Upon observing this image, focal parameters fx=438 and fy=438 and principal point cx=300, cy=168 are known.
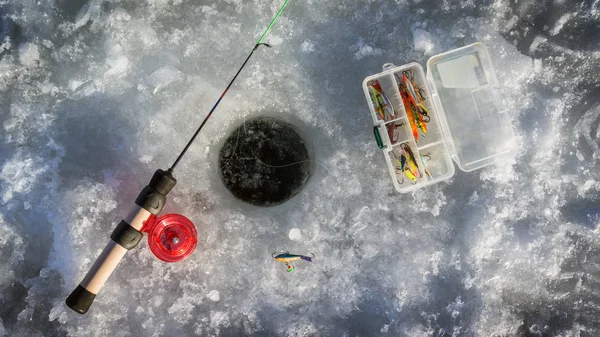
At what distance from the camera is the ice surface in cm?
289

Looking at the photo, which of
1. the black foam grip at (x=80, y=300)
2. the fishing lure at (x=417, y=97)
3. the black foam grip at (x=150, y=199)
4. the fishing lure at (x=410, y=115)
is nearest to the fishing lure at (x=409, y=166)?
the fishing lure at (x=410, y=115)

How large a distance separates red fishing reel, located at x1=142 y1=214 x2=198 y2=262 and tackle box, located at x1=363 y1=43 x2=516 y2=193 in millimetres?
1357

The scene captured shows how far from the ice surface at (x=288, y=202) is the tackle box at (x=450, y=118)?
0.11m

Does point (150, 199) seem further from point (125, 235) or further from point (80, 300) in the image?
point (80, 300)

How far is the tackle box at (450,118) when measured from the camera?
2848 millimetres

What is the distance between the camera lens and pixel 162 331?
2881 mm

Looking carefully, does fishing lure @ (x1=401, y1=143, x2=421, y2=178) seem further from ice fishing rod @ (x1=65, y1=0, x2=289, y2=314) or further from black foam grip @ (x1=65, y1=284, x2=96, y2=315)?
black foam grip @ (x1=65, y1=284, x2=96, y2=315)

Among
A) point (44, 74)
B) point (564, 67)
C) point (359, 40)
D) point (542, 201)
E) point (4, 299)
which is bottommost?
point (542, 201)

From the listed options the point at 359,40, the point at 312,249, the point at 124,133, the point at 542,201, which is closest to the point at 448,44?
the point at 359,40

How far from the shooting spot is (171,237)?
9.02ft

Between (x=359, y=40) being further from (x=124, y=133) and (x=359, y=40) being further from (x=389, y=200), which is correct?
(x=124, y=133)

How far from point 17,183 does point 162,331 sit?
1.37 metres

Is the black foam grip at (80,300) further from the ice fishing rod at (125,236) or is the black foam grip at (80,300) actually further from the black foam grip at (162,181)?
the black foam grip at (162,181)

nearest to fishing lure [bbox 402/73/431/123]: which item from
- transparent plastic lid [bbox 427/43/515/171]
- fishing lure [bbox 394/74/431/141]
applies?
fishing lure [bbox 394/74/431/141]
